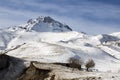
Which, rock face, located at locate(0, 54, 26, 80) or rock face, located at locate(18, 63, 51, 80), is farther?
rock face, located at locate(0, 54, 26, 80)

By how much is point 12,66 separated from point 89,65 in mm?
27123

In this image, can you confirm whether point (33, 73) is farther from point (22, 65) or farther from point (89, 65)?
point (89, 65)

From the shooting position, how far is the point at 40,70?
6122 centimetres

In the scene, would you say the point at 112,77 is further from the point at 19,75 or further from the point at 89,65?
the point at 89,65

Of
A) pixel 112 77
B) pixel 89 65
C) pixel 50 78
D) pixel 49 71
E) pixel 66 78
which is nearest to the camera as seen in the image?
pixel 112 77

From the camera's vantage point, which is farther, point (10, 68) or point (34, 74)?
point (10, 68)

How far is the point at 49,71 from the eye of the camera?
59.5m

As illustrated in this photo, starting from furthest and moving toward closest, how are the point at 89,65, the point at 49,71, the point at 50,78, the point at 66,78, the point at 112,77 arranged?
the point at 89,65
the point at 49,71
the point at 50,78
the point at 66,78
the point at 112,77

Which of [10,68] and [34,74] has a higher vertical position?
[10,68]

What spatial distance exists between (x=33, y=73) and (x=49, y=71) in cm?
272

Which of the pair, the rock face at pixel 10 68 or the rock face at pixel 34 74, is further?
the rock face at pixel 10 68

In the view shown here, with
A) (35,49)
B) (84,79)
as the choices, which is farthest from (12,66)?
(35,49)

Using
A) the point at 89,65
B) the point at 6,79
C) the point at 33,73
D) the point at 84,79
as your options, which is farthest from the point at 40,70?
the point at 89,65

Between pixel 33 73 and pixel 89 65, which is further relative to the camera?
pixel 89 65
